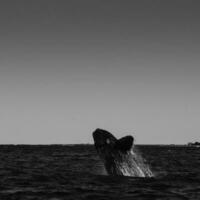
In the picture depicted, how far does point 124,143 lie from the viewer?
57.9 ft

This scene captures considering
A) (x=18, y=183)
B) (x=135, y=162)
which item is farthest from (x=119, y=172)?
(x=18, y=183)

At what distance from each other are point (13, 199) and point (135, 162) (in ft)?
22.2

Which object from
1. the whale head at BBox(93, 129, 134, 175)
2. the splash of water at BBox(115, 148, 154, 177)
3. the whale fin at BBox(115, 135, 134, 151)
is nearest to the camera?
the whale fin at BBox(115, 135, 134, 151)

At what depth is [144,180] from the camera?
20.2 metres

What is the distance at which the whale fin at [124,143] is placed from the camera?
17.2m

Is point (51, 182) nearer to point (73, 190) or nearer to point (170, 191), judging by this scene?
point (73, 190)

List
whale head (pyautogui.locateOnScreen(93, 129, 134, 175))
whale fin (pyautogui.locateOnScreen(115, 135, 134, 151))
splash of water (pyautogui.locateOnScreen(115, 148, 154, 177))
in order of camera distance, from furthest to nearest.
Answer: splash of water (pyautogui.locateOnScreen(115, 148, 154, 177)), whale head (pyautogui.locateOnScreen(93, 129, 134, 175)), whale fin (pyautogui.locateOnScreen(115, 135, 134, 151))

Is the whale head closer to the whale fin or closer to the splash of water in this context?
the splash of water

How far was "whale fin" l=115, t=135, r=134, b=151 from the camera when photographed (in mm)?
17250

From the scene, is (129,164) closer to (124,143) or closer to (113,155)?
(113,155)

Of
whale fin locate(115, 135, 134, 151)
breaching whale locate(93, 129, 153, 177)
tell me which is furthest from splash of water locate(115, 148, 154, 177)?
whale fin locate(115, 135, 134, 151)

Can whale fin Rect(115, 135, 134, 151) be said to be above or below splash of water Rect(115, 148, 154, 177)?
above

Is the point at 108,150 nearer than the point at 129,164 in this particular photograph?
Yes

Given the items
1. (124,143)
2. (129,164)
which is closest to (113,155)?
(129,164)
